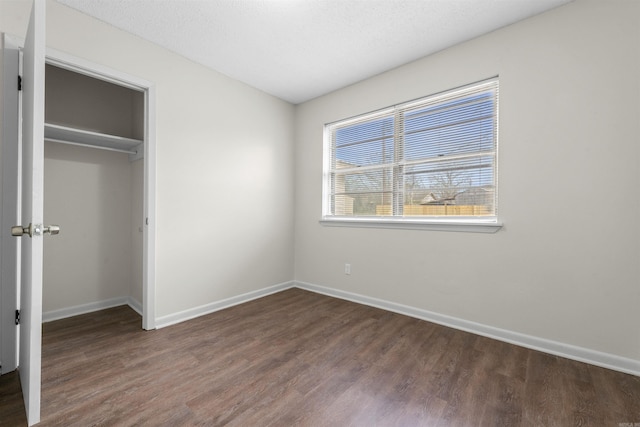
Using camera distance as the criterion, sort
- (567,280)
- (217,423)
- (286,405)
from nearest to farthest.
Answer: (217,423), (286,405), (567,280)

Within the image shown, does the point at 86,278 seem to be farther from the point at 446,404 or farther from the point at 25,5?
the point at 446,404

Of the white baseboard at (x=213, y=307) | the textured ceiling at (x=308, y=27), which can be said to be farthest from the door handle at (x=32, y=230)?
the textured ceiling at (x=308, y=27)

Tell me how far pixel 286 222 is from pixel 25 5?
299cm

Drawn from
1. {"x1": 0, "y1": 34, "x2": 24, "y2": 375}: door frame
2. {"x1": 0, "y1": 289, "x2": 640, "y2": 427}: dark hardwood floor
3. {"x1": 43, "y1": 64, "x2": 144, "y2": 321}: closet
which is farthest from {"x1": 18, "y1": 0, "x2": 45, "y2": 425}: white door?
{"x1": 43, "y1": 64, "x2": 144, "y2": 321}: closet

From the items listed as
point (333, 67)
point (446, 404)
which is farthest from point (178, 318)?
point (333, 67)

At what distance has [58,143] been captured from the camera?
2.76 m

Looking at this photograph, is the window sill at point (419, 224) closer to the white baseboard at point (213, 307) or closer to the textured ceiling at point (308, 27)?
the white baseboard at point (213, 307)

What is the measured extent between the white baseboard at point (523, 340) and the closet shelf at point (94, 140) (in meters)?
3.03

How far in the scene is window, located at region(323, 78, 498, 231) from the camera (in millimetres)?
2537

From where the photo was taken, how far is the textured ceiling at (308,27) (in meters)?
2.09

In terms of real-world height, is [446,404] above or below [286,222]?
below

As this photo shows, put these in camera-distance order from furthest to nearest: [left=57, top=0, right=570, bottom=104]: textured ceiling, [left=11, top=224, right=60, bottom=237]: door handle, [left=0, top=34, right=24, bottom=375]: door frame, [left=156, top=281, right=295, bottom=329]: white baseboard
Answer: [left=156, top=281, right=295, bottom=329]: white baseboard < [left=57, top=0, right=570, bottom=104]: textured ceiling < [left=0, top=34, right=24, bottom=375]: door frame < [left=11, top=224, right=60, bottom=237]: door handle

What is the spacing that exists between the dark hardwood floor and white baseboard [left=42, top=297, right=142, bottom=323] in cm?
19

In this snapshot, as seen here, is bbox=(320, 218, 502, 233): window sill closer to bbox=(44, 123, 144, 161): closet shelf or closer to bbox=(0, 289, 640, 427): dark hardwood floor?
bbox=(0, 289, 640, 427): dark hardwood floor
